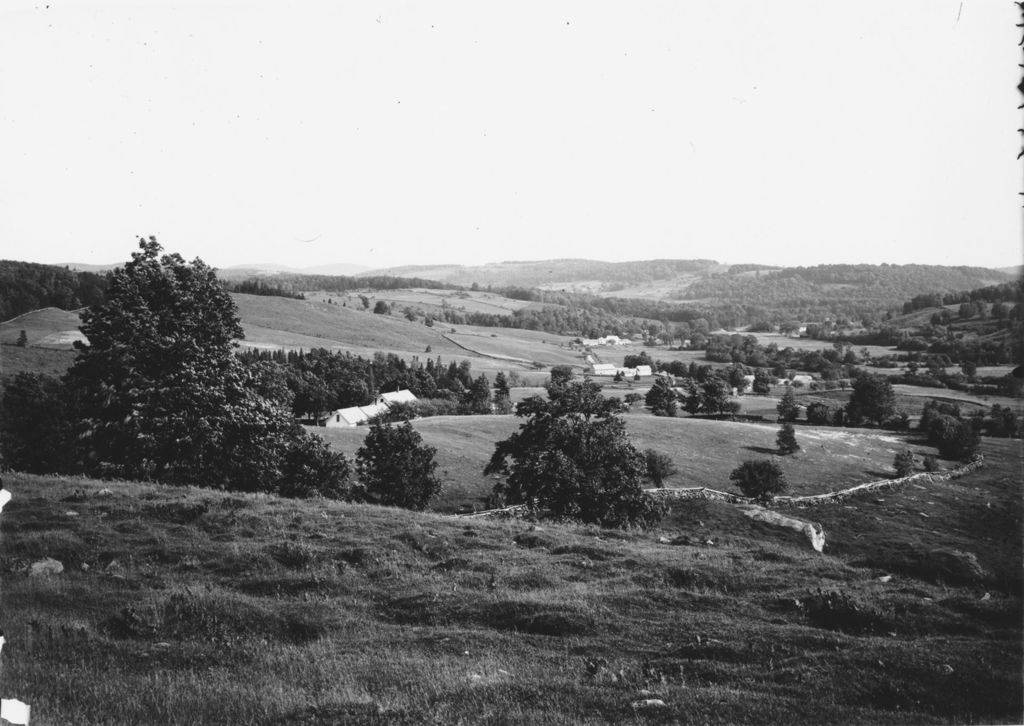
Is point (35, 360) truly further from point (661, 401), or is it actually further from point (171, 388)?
point (661, 401)

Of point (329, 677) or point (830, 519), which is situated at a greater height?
point (329, 677)

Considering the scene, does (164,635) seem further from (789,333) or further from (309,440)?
(789,333)

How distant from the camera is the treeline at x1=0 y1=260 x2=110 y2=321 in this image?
64062 millimetres

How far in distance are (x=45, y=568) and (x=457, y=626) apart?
29.6 feet

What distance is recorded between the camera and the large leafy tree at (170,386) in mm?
27750

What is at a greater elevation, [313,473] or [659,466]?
[313,473]

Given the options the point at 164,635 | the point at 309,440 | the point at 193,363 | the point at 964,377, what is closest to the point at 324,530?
the point at 164,635

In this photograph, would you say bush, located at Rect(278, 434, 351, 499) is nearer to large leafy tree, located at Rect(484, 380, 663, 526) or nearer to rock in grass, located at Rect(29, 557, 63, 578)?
large leafy tree, located at Rect(484, 380, 663, 526)

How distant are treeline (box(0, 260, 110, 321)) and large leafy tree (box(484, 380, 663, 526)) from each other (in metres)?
45.6

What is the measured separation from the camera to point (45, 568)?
1305 centimetres

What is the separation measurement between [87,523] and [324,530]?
244 inches

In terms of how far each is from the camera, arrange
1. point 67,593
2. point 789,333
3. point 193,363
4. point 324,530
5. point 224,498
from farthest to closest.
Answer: point 789,333
point 193,363
point 224,498
point 324,530
point 67,593

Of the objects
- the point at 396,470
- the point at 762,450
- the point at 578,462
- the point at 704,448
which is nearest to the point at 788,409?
the point at 762,450

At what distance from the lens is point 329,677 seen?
8.98 meters
